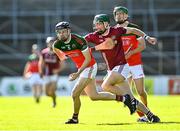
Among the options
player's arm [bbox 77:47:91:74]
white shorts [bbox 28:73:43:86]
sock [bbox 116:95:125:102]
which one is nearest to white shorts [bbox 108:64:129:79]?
sock [bbox 116:95:125:102]

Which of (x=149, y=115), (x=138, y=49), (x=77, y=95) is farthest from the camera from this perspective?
(x=138, y=49)

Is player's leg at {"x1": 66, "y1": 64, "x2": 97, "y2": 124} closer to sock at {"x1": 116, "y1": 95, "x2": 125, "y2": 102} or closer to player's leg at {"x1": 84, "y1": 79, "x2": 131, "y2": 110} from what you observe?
player's leg at {"x1": 84, "y1": 79, "x2": 131, "y2": 110}

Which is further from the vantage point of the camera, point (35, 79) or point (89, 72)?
point (35, 79)

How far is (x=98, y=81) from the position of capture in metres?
38.0

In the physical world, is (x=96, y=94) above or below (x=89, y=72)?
below

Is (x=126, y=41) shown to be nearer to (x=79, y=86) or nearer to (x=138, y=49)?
(x=138, y=49)

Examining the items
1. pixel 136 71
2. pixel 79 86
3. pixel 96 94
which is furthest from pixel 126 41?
pixel 79 86

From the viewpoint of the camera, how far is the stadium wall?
3869 centimetres

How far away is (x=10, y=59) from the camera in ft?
136

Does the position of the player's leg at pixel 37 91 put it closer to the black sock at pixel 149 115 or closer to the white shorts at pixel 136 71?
the white shorts at pixel 136 71

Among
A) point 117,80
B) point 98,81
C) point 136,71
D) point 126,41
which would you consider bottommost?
point 98,81

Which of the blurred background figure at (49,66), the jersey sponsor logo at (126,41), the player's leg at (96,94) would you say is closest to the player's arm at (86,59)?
the player's leg at (96,94)

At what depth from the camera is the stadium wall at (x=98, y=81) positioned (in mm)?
38688

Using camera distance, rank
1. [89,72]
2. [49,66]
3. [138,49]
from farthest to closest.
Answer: [49,66], [138,49], [89,72]
